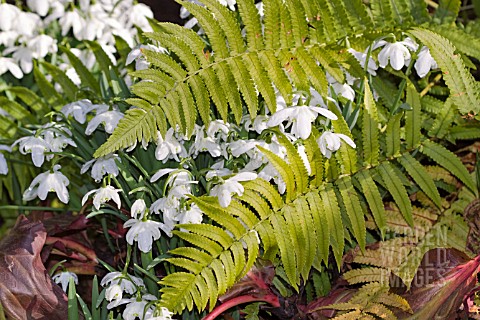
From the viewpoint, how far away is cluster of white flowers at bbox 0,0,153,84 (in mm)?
2109

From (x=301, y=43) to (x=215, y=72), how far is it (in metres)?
0.21

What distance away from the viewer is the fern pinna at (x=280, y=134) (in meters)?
1.30

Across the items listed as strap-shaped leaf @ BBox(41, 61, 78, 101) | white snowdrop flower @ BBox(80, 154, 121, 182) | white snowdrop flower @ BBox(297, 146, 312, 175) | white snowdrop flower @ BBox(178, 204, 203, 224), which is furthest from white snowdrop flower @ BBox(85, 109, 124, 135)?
strap-shaped leaf @ BBox(41, 61, 78, 101)

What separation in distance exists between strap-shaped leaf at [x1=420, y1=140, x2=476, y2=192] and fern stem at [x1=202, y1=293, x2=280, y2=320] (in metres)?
0.50

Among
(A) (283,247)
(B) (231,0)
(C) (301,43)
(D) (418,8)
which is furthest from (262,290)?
(D) (418,8)

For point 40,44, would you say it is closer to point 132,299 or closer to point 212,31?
point 212,31

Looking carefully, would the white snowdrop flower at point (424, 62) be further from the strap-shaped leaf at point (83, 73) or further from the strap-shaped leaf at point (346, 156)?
the strap-shaped leaf at point (83, 73)

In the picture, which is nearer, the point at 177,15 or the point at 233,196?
the point at 233,196

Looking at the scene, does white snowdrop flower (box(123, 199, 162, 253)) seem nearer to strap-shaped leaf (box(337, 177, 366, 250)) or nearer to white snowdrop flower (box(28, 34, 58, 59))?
strap-shaped leaf (box(337, 177, 366, 250))

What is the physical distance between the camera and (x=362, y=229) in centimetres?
142

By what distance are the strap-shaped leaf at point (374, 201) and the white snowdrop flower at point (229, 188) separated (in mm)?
294

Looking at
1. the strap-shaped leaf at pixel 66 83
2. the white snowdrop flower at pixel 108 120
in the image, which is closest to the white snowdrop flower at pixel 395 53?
the white snowdrop flower at pixel 108 120

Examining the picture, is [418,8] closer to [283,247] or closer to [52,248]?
[283,247]

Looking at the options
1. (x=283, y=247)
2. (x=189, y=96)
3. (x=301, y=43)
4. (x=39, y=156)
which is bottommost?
(x=283, y=247)
